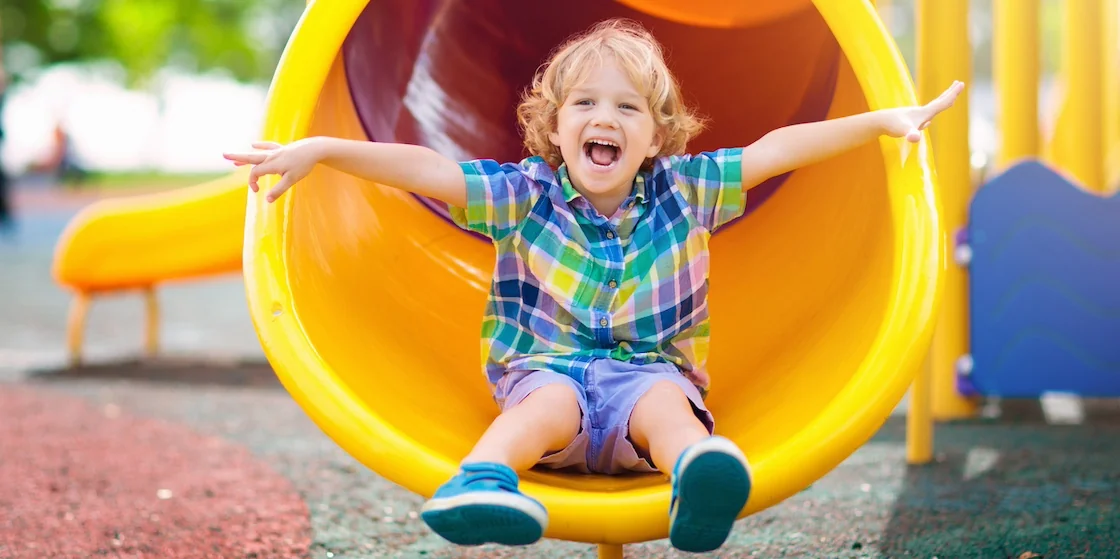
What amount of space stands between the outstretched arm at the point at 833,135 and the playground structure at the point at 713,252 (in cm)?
5

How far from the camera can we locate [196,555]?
211cm

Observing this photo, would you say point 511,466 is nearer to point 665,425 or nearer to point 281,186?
point 665,425

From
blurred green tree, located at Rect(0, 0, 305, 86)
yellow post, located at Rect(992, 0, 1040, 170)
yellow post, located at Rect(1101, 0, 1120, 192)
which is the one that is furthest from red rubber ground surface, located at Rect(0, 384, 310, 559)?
blurred green tree, located at Rect(0, 0, 305, 86)

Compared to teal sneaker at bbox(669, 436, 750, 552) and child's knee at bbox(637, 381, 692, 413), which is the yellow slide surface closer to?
child's knee at bbox(637, 381, 692, 413)

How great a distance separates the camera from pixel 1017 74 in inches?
135

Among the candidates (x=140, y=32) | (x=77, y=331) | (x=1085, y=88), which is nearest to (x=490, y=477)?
(x=1085, y=88)

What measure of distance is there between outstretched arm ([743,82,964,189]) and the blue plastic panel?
151 cm

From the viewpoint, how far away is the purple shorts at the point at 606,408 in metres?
1.72

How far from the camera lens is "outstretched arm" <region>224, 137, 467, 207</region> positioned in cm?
165

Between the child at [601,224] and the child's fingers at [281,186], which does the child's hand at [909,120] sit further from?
the child's fingers at [281,186]

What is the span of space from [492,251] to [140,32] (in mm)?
22986

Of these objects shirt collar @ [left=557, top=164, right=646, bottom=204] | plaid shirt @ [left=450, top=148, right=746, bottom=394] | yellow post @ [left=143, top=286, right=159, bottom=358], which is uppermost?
shirt collar @ [left=557, top=164, right=646, bottom=204]

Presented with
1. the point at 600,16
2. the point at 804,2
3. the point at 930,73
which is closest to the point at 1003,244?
the point at 930,73

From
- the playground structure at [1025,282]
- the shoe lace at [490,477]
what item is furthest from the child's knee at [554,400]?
the playground structure at [1025,282]
